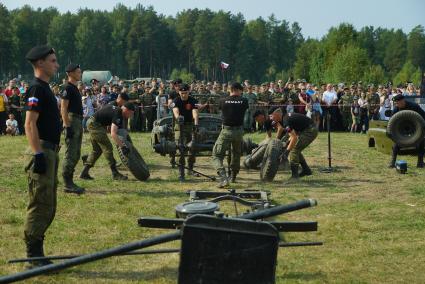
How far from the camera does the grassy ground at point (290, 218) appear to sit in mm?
6074

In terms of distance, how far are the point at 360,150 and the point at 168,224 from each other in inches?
526

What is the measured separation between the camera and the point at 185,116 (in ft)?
41.6

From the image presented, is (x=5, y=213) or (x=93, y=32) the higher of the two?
(x=93, y=32)

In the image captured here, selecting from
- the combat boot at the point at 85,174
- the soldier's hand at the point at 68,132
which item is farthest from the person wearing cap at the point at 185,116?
the soldier's hand at the point at 68,132

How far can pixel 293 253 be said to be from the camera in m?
6.69

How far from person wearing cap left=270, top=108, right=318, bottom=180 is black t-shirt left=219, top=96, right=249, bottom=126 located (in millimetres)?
1167

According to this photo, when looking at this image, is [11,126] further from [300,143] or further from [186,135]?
[300,143]

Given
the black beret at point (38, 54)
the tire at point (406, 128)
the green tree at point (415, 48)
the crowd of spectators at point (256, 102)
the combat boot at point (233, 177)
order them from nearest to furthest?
the black beret at point (38, 54)
the combat boot at point (233, 177)
the tire at point (406, 128)
the crowd of spectators at point (256, 102)
the green tree at point (415, 48)

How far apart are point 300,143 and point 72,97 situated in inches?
184

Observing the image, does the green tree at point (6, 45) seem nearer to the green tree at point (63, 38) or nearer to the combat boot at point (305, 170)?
the green tree at point (63, 38)

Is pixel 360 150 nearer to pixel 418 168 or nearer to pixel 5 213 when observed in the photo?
pixel 418 168

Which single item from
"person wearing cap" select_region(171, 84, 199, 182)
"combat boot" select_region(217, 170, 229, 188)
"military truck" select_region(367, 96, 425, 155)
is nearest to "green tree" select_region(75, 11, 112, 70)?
"military truck" select_region(367, 96, 425, 155)

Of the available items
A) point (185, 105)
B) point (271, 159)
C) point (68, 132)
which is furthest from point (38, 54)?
point (185, 105)

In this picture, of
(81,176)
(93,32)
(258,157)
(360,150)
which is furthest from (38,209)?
(93,32)
